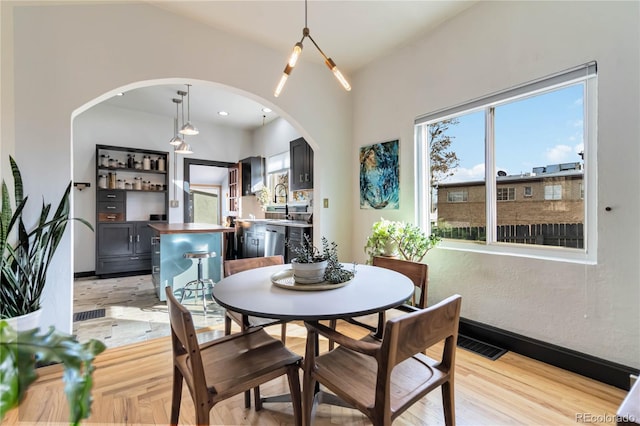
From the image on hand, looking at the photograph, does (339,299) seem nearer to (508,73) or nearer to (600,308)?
(600,308)

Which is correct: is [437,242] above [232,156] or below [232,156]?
below

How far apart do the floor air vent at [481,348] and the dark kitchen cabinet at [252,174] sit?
4672 mm

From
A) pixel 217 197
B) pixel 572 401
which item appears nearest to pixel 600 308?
pixel 572 401

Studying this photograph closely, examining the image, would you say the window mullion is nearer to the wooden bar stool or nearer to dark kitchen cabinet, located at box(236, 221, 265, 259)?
the wooden bar stool

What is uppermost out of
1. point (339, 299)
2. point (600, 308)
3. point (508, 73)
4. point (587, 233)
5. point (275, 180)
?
point (508, 73)

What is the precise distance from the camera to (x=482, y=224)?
8.57ft

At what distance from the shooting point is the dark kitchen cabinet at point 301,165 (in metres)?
4.35

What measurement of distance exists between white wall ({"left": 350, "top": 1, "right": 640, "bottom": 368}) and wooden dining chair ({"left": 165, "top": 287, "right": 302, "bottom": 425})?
1.89m

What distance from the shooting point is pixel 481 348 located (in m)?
2.42

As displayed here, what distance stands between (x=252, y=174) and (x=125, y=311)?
135 inches

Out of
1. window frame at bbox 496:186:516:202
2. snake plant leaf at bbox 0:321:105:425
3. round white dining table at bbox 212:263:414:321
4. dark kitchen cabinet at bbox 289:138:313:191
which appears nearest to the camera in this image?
snake plant leaf at bbox 0:321:105:425

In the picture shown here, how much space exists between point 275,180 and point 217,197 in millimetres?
3524

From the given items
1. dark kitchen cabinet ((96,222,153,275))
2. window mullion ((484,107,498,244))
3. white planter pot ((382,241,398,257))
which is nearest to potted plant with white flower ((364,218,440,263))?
white planter pot ((382,241,398,257))

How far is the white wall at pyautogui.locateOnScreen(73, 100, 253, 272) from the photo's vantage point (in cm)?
482
